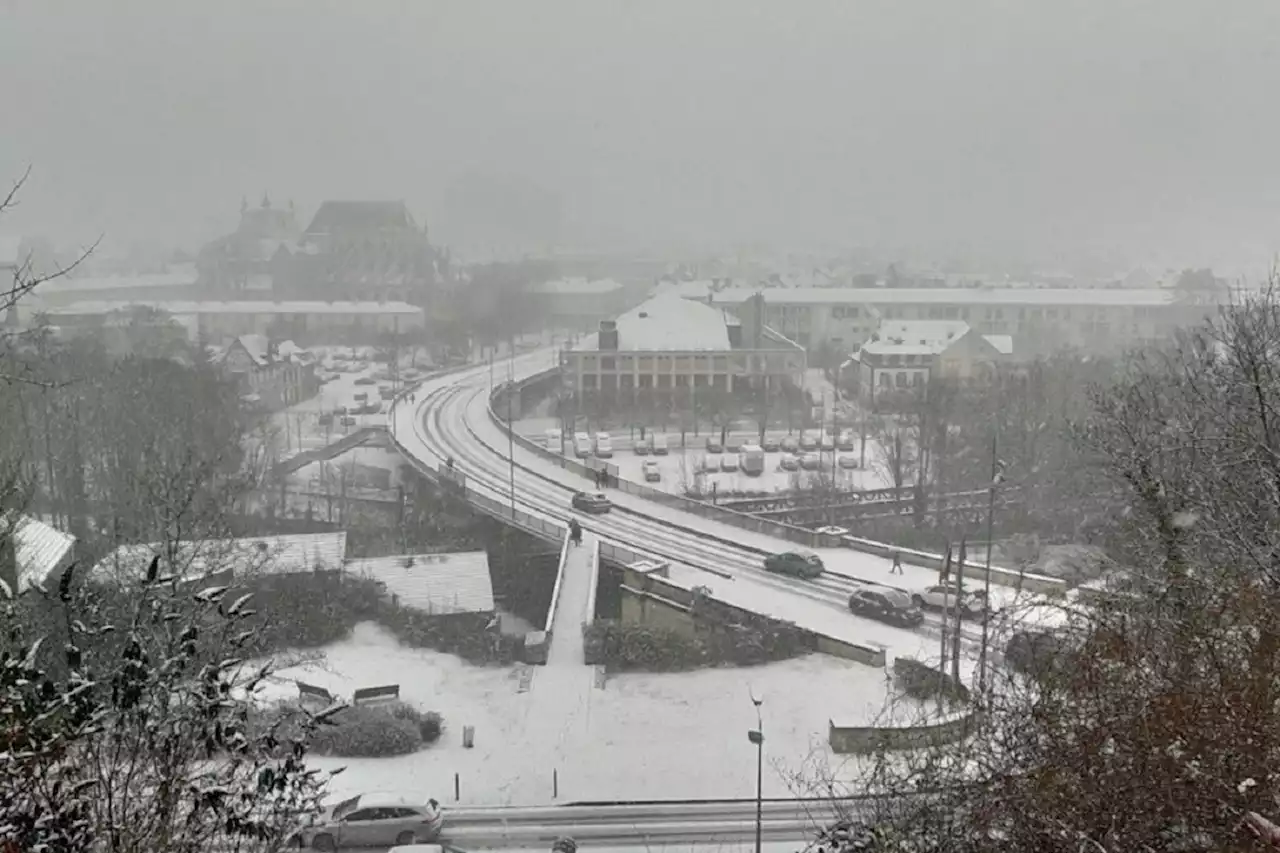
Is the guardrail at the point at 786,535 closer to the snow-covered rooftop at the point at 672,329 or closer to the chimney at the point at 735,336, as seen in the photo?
the snow-covered rooftop at the point at 672,329

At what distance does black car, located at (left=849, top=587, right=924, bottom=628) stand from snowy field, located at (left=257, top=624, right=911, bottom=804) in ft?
3.19

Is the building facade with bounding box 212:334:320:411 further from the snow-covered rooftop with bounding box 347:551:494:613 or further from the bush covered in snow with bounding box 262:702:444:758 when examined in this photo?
the bush covered in snow with bounding box 262:702:444:758

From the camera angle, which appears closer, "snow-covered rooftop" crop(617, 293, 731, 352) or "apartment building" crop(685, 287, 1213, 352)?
"snow-covered rooftop" crop(617, 293, 731, 352)

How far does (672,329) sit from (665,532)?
11.0 meters

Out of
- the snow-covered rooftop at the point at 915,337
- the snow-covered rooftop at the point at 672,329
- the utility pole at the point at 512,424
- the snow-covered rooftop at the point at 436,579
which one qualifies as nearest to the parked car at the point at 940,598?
the snow-covered rooftop at the point at 436,579

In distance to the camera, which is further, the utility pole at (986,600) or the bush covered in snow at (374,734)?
the bush covered in snow at (374,734)

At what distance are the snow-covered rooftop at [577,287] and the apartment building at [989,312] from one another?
710 cm

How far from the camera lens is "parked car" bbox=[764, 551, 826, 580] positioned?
10.3m

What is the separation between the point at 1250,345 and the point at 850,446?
40.9 ft

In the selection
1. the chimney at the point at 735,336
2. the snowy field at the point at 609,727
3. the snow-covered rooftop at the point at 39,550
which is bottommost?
the snowy field at the point at 609,727

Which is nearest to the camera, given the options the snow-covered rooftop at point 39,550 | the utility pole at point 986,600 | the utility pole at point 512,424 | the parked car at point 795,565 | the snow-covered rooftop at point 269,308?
the utility pole at point 986,600

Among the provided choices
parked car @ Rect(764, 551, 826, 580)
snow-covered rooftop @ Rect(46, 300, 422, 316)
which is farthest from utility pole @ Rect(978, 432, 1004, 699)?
snow-covered rooftop @ Rect(46, 300, 422, 316)

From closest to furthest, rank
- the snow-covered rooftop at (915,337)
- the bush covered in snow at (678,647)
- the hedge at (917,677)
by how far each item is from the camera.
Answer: the hedge at (917,677), the bush covered in snow at (678,647), the snow-covered rooftop at (915,337)

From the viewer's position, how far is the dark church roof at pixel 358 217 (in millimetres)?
43094
